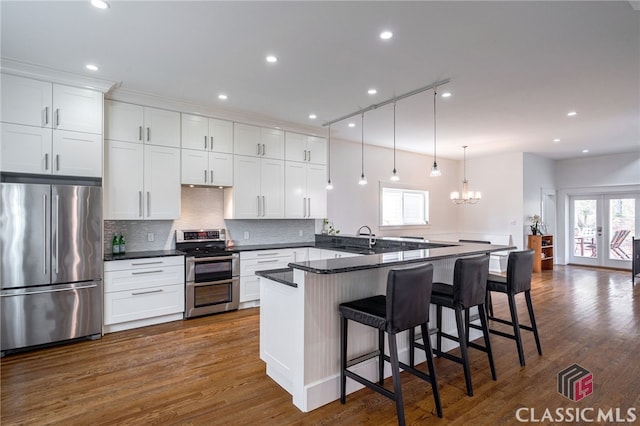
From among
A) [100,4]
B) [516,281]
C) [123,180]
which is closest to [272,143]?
[123,180]

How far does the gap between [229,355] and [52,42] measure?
320cm

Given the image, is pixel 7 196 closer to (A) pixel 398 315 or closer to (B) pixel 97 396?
(B) pixel 97 396

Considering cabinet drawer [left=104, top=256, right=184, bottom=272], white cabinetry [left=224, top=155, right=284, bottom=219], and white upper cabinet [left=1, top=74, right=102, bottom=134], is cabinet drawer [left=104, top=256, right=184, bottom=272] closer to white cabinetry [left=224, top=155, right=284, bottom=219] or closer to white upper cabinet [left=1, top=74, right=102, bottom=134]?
white cabinetry [left=224, top=155, right=284, bottom=219]

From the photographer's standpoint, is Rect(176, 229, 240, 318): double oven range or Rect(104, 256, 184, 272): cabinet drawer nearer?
Rect(104, 256, 184, 272): cabinet drawer

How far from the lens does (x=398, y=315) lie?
6.89 ft

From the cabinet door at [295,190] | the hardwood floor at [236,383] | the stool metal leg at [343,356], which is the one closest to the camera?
the hardwood floor at [236,383]

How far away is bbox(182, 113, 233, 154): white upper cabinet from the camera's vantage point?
14.8 feet

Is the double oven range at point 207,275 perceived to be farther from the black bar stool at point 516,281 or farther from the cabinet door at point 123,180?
the black bar stool at point 516,281

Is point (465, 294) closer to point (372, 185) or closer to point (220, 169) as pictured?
point (220, 169)

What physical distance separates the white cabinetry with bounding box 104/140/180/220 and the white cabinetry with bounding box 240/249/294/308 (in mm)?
1109

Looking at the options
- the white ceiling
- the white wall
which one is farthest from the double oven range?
the white wall

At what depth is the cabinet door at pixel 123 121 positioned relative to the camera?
396 centimetres

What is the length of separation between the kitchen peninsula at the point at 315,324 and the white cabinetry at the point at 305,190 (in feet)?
8.75

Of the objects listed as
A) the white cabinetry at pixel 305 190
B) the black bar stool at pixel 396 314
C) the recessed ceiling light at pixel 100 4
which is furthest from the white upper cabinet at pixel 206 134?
the black bar stool at pixel 396 314
